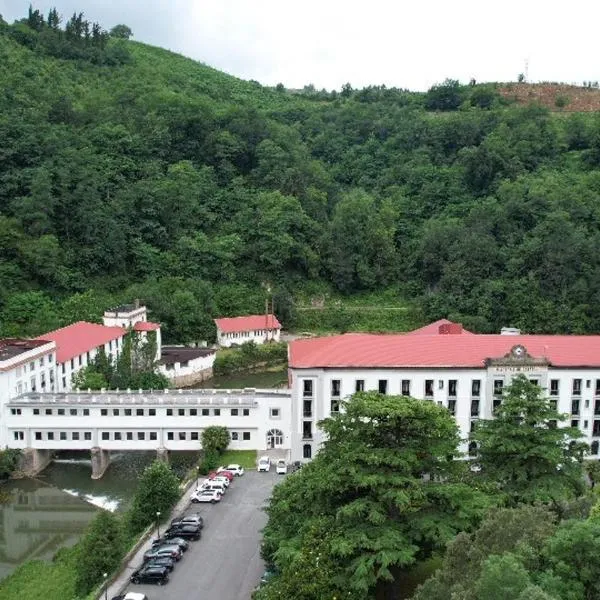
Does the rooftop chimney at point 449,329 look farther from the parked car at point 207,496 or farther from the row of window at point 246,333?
the parked car at point 207,496

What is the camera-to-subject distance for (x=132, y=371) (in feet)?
135

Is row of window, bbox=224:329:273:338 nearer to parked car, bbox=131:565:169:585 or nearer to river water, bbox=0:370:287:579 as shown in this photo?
river water, bbox=0:370:287:579

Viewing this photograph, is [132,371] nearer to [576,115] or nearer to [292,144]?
[292,144]

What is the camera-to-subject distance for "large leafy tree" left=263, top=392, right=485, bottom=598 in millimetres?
17516

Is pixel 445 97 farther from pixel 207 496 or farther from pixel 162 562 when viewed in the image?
pixel 162 562

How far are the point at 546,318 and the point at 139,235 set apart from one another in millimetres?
32387

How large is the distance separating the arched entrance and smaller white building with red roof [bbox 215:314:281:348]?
1953cm

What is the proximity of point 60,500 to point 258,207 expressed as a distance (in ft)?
130

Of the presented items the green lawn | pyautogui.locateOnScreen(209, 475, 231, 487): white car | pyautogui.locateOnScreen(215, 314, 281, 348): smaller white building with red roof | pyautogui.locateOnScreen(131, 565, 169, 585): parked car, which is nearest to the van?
pyautogui.locateOnScreen(209, 475, 231, 487): white car

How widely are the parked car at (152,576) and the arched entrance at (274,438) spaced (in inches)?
452

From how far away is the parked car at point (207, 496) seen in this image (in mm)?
27391

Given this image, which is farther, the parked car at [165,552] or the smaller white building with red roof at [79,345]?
the smaller white building with red roof at [79,345]

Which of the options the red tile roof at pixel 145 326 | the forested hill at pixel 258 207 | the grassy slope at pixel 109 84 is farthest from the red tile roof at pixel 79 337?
the grassy slope at pixel 109 84

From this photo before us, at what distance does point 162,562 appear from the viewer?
72.4 feet
